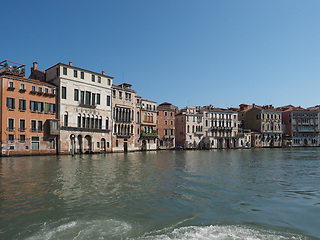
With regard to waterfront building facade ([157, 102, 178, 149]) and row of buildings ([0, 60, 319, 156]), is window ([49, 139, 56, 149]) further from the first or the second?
waterfront building facade ([157, 102, 178, 149])

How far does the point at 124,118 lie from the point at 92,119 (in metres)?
7.43

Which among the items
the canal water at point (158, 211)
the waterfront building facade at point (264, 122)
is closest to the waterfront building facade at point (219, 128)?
the waterfront building facade at point (264, 122)

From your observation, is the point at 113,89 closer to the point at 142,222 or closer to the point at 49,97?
the point at 49,97

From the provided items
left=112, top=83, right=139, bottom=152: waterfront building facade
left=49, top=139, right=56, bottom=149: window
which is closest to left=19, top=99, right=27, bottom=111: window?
left=49, top=139, right=56, bottom=149: window

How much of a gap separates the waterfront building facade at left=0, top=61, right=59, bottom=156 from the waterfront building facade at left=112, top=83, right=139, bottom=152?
1198cm

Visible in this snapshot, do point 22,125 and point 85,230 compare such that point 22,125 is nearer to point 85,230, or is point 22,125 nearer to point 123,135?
point 123,135

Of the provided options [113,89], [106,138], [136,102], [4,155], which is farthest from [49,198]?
[136,102]

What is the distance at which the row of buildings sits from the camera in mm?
32062

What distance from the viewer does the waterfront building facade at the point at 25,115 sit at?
30.8 meters

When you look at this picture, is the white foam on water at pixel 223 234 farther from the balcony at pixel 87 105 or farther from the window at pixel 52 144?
the balcony at pixel 87 105

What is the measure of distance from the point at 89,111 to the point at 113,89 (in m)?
6.86

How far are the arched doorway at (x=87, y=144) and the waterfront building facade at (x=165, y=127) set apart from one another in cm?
1910

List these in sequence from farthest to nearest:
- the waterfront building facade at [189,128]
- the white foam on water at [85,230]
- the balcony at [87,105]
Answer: the waterfront building facade at [189,128] → the balcony at [87,105] → the white foam on water at [85,230]

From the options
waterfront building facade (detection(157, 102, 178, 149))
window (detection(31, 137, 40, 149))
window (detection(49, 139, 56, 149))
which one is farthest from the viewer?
waterfront building facade (detection(157, 102, 178, 149))
